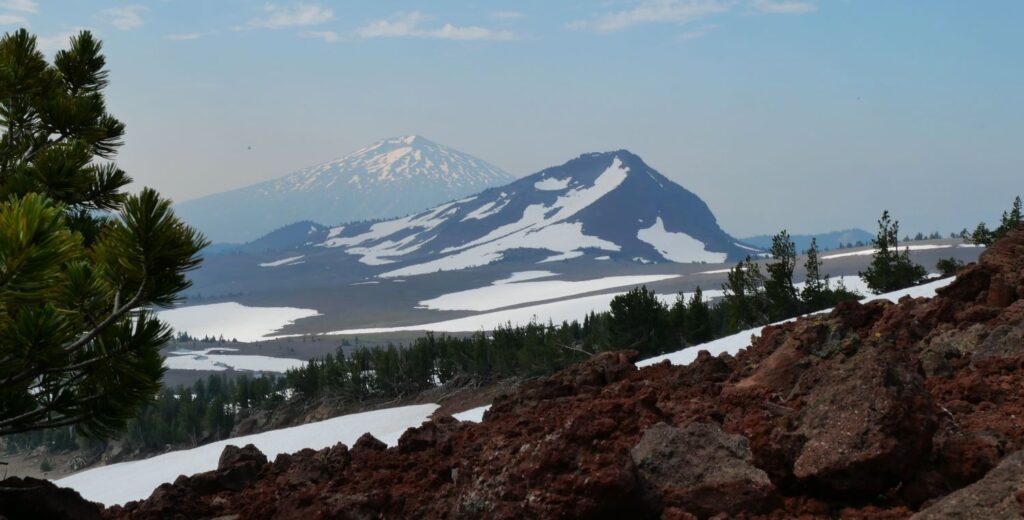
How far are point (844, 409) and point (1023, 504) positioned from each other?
1.92 meters

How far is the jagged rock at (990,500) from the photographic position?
16.4ft

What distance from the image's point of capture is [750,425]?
8.09 meters

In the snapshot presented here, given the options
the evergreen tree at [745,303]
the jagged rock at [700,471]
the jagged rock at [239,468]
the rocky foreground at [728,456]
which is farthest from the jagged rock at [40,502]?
the evergreen tree at [745,303]

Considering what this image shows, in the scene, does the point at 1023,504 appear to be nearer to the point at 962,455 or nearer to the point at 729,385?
the point at 962,455

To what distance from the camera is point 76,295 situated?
21.7 feet

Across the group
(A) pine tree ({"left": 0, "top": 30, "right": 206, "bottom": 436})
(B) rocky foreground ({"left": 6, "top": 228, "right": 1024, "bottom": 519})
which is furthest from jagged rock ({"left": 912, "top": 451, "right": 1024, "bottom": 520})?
(A) pine tree ({"left": 0, "top": 30, "right": 206, "bottom": 436})

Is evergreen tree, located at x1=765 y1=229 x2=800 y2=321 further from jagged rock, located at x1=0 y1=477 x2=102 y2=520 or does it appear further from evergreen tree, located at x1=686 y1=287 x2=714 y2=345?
jagged rock, located at x1=0 y1=477 x2=102 y2=520

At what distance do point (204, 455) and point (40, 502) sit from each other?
61.5 ft

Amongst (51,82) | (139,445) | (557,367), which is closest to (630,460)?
(51,82)

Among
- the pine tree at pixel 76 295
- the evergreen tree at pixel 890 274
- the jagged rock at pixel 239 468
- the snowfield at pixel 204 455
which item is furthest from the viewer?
the evergreen tree at pixel 890 274

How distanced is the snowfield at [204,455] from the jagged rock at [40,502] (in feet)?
38.1

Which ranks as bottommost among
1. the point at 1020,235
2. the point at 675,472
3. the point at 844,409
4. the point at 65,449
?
the point at 65,449

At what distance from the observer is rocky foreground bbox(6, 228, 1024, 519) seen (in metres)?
6.30

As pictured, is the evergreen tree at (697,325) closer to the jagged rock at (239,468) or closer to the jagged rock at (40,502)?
the jagged rock at (239,468)
